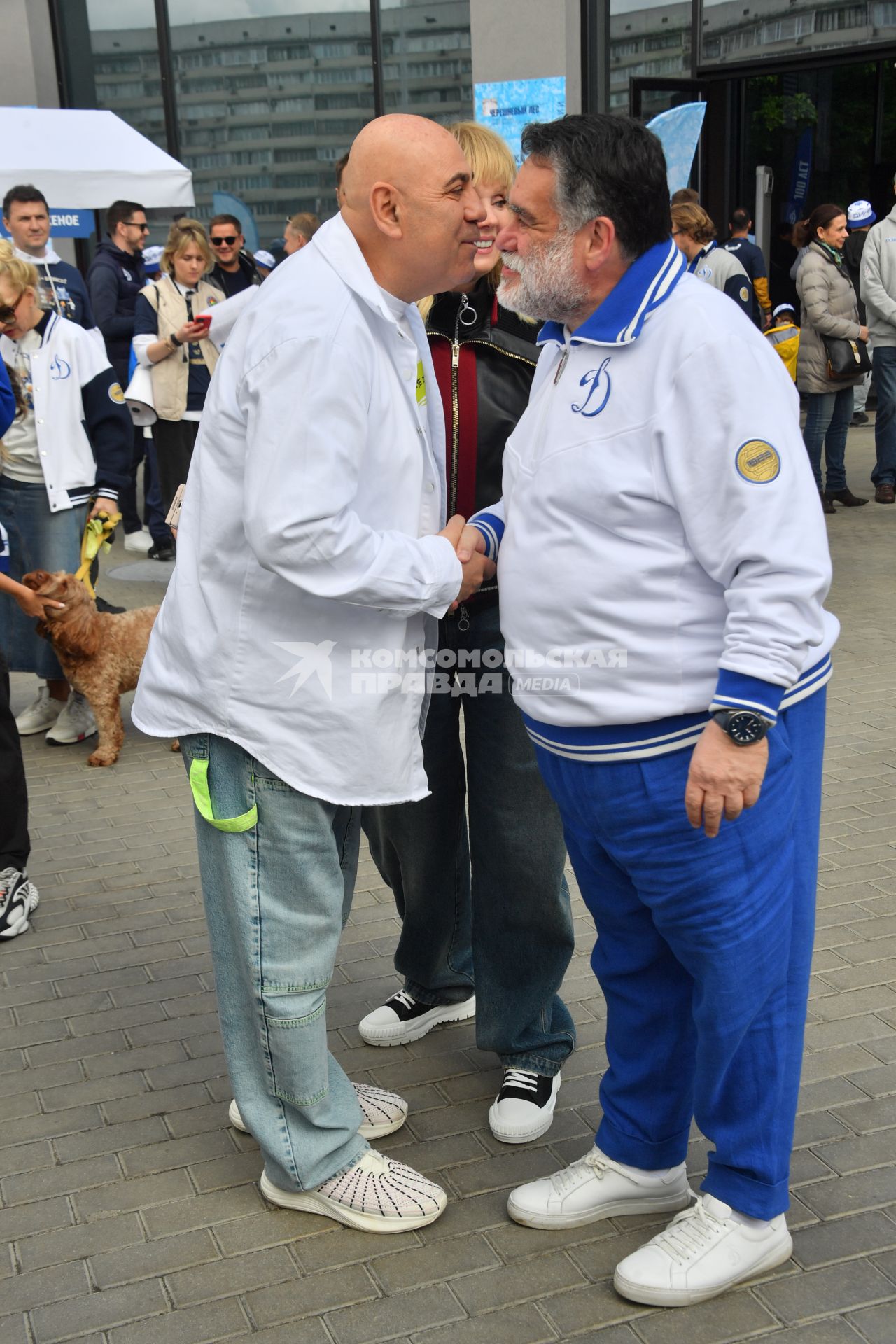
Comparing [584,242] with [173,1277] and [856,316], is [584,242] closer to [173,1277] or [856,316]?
[173,1277]

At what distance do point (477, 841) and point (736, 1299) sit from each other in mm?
1086

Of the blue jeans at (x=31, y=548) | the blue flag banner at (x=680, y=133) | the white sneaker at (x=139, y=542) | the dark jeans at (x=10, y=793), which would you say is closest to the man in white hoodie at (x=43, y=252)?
the blue jeans at (x=31, y=548)

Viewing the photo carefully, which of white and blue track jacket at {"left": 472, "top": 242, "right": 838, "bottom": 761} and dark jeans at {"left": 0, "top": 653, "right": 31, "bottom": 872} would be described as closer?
white and blue track jacket at {"left": 472, "top": 242, "right": 838, "bottom": 761}

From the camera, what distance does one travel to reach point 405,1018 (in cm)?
348

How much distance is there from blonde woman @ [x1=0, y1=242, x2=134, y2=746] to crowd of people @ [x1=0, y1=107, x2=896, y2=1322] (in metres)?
3.11

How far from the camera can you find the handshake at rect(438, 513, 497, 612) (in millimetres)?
2578

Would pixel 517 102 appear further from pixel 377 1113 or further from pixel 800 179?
pixel 377 1113

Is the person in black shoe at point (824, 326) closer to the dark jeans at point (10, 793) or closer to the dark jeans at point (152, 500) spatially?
the dark jeans at point (152, 500)

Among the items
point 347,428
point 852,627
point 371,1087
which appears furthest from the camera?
point 852,627

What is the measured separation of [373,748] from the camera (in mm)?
2523

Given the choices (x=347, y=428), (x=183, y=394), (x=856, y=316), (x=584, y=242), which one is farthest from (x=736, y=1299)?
(x=856, y=316)

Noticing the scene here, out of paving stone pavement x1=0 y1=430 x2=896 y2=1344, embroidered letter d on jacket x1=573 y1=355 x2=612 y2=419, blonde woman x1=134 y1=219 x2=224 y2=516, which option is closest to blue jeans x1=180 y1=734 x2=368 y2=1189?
paving stone pavement x1=0 y1=430 x2=896 y2=1344

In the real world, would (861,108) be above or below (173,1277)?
above

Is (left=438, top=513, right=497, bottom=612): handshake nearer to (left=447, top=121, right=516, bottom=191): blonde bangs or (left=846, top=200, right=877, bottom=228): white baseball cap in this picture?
(left=447, top=121, right=516, bottom=191): blonde bangs
